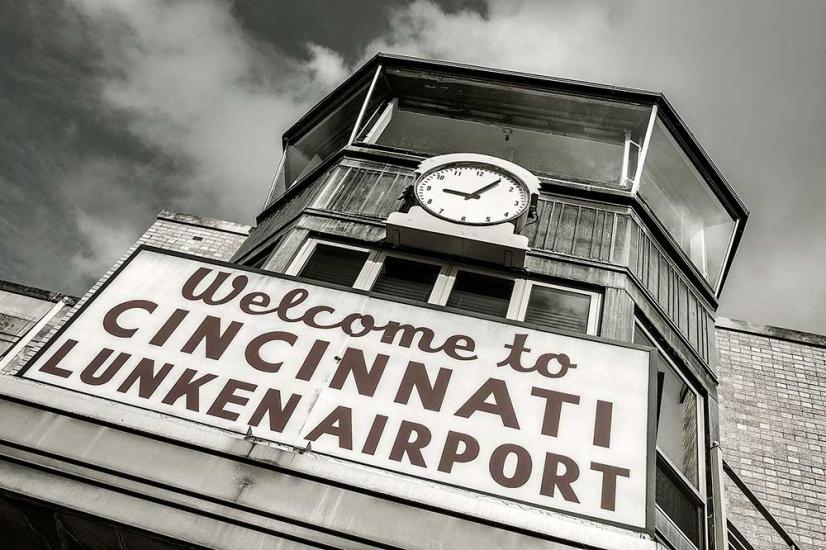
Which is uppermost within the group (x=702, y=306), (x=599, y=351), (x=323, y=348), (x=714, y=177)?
(x=714, y=177)

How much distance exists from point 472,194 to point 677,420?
2.84 m

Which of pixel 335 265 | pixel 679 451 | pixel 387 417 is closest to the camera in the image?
pixel 387 417

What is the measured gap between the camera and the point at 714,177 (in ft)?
25.8

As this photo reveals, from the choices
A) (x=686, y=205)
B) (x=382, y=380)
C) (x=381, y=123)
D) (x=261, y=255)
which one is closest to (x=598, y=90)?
(x=686, y=205)

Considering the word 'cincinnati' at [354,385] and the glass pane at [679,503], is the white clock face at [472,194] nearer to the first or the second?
the word 'cincinnati' at [354,385]

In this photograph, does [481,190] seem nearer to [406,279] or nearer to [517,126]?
[406,279]

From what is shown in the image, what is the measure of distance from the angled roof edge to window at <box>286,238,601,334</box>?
293 centimetres

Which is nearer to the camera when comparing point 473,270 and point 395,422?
point 395,422

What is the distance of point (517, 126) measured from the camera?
7930 millimetres

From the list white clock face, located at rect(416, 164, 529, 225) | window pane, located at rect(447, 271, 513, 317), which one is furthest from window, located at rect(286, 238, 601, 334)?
white clock face, located at rect(416, 164, 529, 225)

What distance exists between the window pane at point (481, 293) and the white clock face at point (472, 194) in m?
0.54

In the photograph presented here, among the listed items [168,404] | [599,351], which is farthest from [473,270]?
[168,404]

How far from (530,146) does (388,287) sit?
2.89 meters

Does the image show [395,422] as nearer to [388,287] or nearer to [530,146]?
[388,287]
